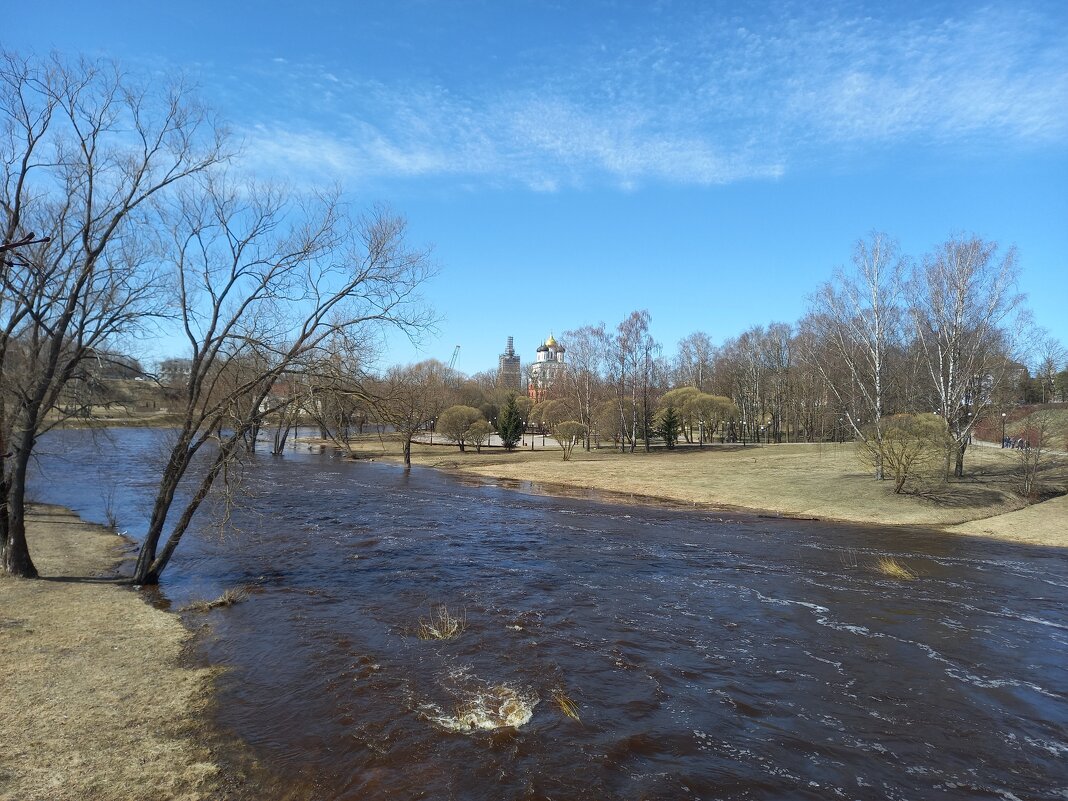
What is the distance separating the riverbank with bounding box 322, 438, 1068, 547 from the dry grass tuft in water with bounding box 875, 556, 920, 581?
7.73 meters

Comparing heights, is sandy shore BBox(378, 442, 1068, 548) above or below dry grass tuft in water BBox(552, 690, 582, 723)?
above

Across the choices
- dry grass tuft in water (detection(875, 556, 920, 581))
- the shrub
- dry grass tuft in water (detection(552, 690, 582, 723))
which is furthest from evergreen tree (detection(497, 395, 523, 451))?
dry grass tuft in water (detection(552, 690, 582, 723))

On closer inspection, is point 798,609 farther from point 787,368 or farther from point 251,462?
point 787,368

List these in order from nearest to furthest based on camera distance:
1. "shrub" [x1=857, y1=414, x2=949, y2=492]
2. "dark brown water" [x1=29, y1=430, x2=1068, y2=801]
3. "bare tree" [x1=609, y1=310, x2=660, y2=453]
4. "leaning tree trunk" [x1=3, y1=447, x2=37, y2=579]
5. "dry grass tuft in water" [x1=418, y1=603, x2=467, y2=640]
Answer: "dark brown water" [x1=29, y1=430, x2=1068, y2=801]
"dry grass tuft in water" [x1=418, y1=603, x2=467, y2=640]
"leaning tree trunk" [x1=3, y1=447, x2=37, y2=579]
"shrub" [x1=857, y1=414, x2=949, y2=492]
"bare tree" [x1=609, y1=310, x2=660, y2=453]

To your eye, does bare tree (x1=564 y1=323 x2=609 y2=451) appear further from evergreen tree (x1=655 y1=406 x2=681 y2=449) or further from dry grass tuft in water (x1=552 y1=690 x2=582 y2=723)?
dry grass tuft in water (x1=552 y1=690 x2=582 y2=723)

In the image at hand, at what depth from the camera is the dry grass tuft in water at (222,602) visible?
12.0 meters

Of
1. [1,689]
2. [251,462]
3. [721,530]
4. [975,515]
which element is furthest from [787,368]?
[1,689]

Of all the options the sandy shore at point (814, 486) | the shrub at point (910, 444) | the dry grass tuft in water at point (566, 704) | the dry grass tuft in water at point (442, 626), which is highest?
the shrub at point (910, 444)

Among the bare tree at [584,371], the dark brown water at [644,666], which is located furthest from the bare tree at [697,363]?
the dark brown water at [644,666]

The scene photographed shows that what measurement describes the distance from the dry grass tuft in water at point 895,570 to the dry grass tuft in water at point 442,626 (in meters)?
11.3

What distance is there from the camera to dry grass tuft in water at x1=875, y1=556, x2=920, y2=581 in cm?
1575

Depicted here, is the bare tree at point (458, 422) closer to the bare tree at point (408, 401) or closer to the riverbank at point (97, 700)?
the bare tree at point (408, 401)

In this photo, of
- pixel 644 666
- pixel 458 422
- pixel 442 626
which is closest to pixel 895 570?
pixel 644 666

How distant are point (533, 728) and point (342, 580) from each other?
27.0 feet
